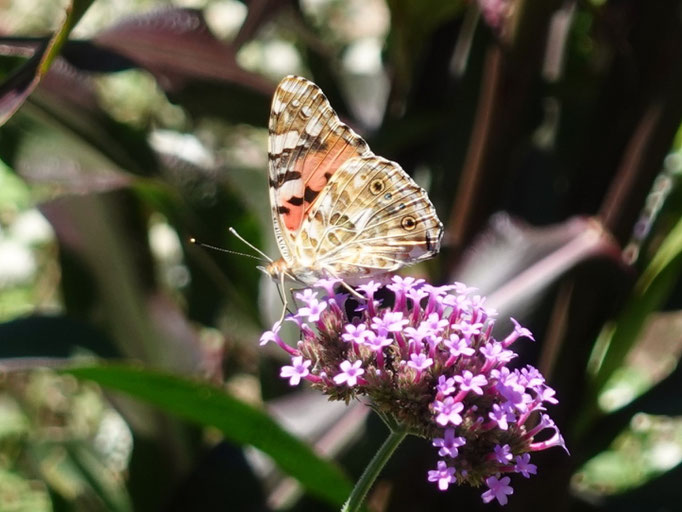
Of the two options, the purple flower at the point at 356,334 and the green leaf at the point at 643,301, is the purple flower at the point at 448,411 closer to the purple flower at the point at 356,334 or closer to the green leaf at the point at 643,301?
the purple flower at the point at 356,334

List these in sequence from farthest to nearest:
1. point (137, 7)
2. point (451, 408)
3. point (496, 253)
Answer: point (137, 7) < point (496, 253) < point (451, 408)

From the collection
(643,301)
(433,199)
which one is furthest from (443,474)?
(433,199)

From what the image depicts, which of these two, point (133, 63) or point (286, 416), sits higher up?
point (133, 63)

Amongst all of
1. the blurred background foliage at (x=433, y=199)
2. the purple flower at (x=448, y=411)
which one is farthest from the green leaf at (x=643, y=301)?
the purple flower at (x=448, y=411)

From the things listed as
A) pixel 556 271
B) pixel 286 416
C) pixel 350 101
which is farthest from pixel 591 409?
pixel 350 101

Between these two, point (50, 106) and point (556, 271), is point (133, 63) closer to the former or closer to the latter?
point (50, 106)

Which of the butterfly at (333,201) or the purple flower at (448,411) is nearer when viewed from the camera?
the purple flower at (448,411)

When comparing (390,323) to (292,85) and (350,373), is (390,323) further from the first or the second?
(292,85)
